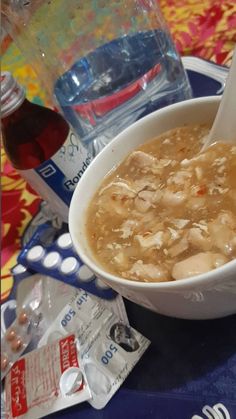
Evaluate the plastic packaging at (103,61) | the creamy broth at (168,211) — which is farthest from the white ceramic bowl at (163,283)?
the plastic packaging at (103,61)

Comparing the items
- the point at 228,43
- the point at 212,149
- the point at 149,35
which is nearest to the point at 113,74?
the point at 149,35

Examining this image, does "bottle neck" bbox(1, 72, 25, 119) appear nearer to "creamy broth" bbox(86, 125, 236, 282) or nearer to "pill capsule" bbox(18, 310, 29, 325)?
"creamy broth" bbox(86, 125, 236, 282)

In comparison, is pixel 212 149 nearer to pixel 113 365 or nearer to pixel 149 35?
pixel 113 365

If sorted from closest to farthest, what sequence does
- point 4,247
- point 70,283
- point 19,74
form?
1. point 70,283
2. point 4,247
3. point 19,74

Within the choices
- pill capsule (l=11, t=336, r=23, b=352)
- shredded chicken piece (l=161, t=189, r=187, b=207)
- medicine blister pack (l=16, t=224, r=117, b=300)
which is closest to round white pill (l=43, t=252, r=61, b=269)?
medicine blister pack (l=16, t=224, r=117, b=300)

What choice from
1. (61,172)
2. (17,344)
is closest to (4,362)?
(17,344)

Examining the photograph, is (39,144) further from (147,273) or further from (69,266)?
(147,273)
